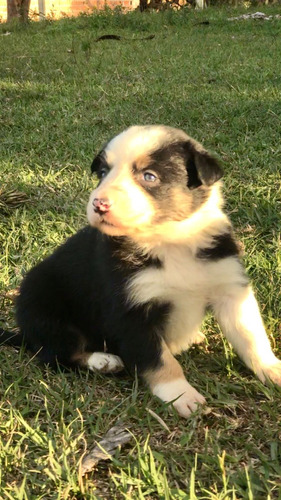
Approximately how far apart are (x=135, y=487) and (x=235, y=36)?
10.1 meters

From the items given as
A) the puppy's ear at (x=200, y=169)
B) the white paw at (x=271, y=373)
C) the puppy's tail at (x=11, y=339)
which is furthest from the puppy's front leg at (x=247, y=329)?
the puppy's tail at (x=11, y=339)

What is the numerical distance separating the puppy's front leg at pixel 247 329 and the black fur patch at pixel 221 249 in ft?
0.45

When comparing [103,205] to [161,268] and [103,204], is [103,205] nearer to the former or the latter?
[103,204]

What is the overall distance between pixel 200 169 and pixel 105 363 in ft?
2.84

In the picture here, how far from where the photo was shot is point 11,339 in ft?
9.52

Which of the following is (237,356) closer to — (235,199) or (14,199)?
(235,199)

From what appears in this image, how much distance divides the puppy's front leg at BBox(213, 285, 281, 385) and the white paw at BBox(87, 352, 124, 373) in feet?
1.52

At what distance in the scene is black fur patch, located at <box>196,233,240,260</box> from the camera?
2.51 metres

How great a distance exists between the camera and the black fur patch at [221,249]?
2510mm

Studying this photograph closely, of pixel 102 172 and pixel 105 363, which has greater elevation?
pixel 102 172

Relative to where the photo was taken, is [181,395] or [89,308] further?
[89,308]

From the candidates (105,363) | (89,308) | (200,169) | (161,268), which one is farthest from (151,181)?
(105,363)

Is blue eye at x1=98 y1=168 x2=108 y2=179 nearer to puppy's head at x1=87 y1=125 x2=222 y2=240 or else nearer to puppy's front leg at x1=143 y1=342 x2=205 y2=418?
puppy's head at x1=87 y1=125 x2=222 y2=240

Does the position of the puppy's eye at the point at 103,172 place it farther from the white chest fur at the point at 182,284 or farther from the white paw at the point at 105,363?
the white paw at the point at 105,363
